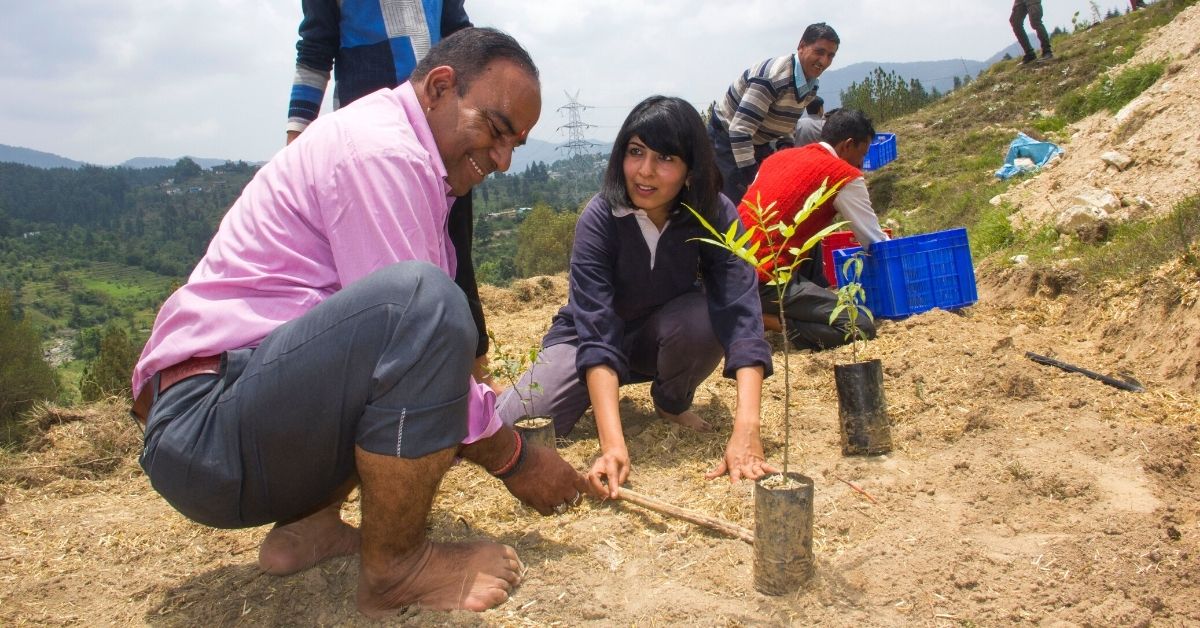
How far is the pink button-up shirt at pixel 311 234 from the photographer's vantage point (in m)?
1.70

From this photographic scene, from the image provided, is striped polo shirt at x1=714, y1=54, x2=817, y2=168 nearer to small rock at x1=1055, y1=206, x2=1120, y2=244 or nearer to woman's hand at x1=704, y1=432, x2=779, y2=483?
small rock at x1=1055, y1=206, x2=1120, y2=244

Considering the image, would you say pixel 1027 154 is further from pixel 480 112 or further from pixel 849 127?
pixel 480 112

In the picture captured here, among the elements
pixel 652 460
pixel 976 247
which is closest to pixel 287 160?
pixel 652 460

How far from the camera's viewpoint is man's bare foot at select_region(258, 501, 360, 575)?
2145 mm

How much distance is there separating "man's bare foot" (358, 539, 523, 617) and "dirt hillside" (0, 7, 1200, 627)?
40 millimetres

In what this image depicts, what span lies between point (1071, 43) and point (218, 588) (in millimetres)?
15494

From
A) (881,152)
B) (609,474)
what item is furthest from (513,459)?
(881,152)

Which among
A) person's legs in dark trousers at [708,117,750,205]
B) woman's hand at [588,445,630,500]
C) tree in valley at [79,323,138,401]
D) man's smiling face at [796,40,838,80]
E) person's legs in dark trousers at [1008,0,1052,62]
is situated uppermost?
person's legs in dark trousers at [1008,0,1052,62]

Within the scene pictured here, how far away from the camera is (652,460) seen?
2969 millimetres

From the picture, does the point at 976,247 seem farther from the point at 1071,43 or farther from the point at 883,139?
the point at 1071,43

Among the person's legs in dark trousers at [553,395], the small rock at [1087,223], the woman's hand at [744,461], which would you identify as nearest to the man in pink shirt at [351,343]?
the woman's hand at [744,461]

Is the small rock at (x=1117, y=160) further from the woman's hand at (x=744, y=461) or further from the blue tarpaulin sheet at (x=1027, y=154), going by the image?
the woman's hand at (x=744, y=461)

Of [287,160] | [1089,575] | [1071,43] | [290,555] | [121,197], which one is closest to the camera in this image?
[287,160]

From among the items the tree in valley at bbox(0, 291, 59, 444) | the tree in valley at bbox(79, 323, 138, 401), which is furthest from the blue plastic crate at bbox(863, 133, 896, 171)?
the tree in valley at bbox(0, 291, 59, 444)
